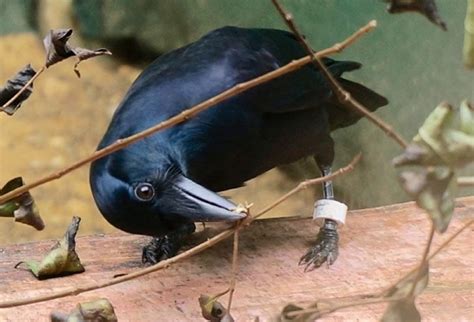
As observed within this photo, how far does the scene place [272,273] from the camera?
1390 mm

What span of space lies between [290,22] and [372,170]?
54.0 inches

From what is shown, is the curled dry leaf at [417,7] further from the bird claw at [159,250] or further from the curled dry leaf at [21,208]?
the bird claw at [159,250]

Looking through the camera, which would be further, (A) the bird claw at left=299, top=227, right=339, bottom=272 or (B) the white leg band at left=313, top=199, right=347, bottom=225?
(B) the white leg band at left=313, top=199, right=347, bottom=225

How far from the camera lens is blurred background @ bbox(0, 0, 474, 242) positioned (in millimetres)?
1951

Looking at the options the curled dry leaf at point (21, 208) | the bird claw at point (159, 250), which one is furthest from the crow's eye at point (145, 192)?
the bird claw at point (159, 250)

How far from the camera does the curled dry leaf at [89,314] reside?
1014 millimetres

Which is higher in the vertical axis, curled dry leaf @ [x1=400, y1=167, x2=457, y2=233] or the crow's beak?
curled dry leaf @ [x1=400, y1=167, x2=457, y2=233]

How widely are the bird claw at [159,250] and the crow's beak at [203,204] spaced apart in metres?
0.24

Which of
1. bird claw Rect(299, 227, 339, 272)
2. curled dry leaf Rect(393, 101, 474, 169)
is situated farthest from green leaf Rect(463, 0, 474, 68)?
bird claw Rect(299, 227, 339, 272)

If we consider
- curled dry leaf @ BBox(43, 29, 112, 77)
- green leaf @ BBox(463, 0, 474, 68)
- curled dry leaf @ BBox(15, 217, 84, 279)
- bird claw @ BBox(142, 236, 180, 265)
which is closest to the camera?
green leaf @ BBox(463, 0, 474, 68)

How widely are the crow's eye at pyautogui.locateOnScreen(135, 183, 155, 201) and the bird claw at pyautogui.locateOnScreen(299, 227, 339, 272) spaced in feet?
0.96

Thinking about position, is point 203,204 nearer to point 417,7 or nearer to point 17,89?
point 17,89

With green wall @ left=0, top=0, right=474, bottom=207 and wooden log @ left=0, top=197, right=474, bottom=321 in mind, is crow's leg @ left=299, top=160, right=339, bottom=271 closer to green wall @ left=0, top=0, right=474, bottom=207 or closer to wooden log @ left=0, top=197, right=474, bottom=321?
wooden log @ left=0, top=197, right=474, bottom=321

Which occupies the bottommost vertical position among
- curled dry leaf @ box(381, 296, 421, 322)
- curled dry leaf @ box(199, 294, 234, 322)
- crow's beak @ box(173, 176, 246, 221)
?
curled dry leaf @ box(199, 294, 234, 322)
